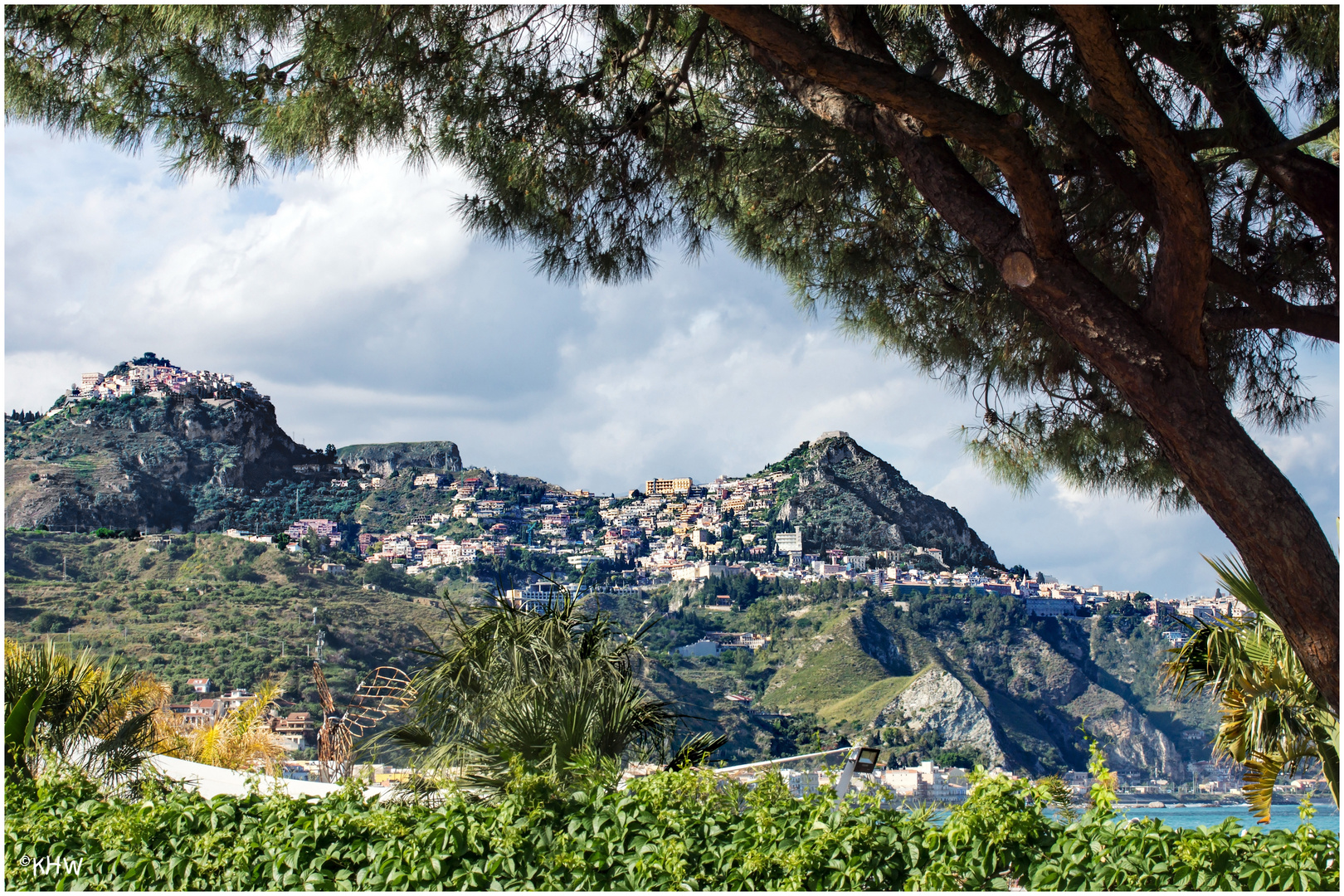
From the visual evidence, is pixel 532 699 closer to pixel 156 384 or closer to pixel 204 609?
pixel 204 609

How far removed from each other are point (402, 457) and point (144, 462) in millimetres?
12150

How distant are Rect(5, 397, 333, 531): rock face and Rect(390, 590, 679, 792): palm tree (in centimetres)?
3949

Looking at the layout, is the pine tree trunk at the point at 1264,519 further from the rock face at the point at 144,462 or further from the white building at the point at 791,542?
the rock face at the point at 144,462

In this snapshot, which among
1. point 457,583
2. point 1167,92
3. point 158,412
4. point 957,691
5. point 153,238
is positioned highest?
point 153,238

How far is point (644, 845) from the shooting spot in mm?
2553

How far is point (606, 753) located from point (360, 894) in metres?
1.11

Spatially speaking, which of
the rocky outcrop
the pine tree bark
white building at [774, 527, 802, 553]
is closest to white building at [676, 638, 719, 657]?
white building at [774, 527, 802, 553]

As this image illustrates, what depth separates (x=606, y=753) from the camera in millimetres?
3547

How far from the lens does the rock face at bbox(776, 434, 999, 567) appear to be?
44.2 m

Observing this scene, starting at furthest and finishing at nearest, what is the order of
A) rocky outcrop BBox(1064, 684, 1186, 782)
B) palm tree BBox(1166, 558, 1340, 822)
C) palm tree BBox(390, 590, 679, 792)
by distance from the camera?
rocky outcrop BBox(1064, 684, 1186, 782), palm tree BBox(1166, 558, 1340, 822), palm tree BBox(390, 590, 679, 792)

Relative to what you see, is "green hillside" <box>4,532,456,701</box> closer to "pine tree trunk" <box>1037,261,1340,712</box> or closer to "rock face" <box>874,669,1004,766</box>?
"rock face" <box>874,669,1004,766</box>

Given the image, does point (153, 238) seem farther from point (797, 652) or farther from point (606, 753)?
point (606, 753)

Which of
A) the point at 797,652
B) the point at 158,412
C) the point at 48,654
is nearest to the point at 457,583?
the point at 797,652

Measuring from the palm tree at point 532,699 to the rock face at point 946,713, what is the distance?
26.3 metres
